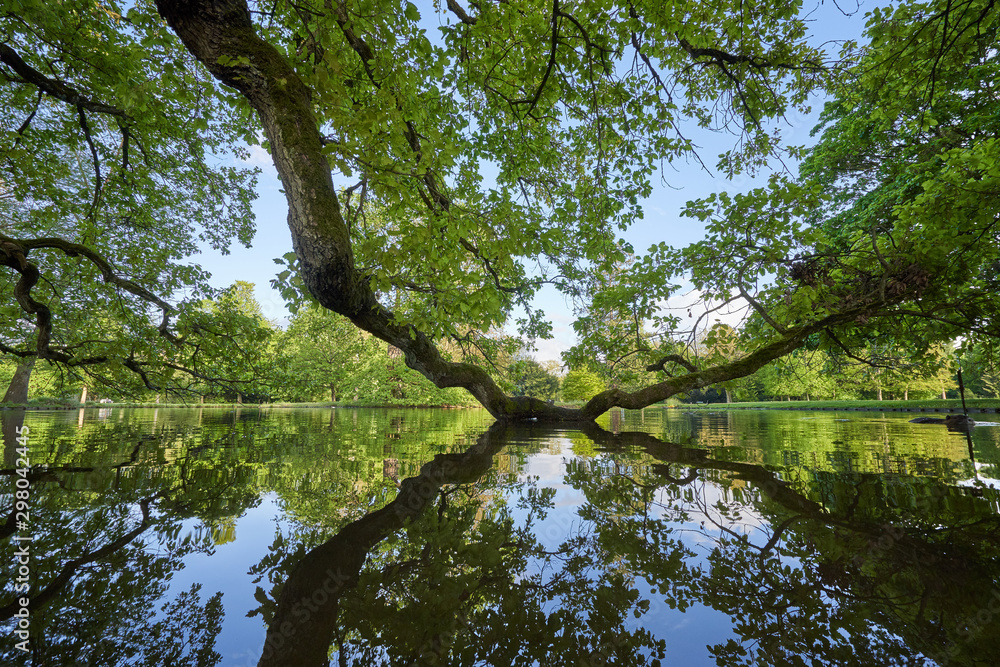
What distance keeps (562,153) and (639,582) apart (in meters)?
8.04

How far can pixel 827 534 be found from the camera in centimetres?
225

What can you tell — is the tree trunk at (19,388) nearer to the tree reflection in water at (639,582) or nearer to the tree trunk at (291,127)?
the tree trunk at (291,127)

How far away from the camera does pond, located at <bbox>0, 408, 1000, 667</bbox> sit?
1.36 m

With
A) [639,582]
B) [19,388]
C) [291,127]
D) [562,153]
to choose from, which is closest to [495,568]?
[639,582]

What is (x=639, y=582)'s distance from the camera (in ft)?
5.85

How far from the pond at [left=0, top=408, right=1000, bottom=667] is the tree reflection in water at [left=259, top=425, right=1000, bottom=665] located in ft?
0.04

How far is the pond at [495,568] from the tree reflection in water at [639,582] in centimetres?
1

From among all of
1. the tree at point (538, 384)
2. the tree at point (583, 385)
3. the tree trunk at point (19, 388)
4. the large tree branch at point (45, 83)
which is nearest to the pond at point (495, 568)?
the large tree branch at point (45, 83)

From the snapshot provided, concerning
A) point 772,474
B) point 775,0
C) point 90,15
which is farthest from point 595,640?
point 90,15

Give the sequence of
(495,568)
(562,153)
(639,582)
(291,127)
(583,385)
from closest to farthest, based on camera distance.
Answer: (639,582) < (495,568) < (291,127) < (562,153) < (583,385)

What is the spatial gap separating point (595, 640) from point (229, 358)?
7.11 metres

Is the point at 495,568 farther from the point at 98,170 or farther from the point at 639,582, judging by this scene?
the point at 98,170

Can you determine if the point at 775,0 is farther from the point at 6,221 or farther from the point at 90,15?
the point at 6,221

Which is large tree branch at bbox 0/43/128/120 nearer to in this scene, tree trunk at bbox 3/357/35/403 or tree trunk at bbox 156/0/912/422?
tree trunk at bbox 156/0/912/422
